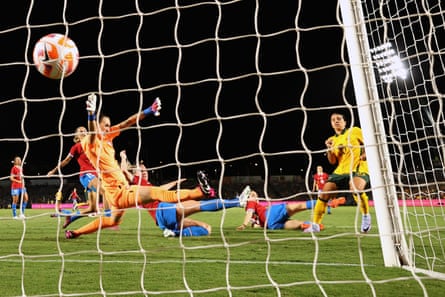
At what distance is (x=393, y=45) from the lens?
451 centimetres

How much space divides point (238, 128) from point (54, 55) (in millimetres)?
18409

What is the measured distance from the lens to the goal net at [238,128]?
270 cm

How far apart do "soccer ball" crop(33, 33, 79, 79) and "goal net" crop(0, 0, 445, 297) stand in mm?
236

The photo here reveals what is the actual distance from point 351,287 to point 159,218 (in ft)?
12.9

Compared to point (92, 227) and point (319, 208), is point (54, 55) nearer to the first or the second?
point (92, 227)

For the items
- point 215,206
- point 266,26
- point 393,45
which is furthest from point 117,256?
point 266,26

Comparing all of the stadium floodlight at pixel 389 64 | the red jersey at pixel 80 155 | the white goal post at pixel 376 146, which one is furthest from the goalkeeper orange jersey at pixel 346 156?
the red jersey at pixel 80 155

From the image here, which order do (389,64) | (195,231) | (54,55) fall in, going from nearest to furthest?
(389,64) < (54,55) < (195,231)

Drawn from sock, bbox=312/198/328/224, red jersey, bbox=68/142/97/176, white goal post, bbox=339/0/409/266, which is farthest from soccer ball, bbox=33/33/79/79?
sock, bbox=312/198/328/224

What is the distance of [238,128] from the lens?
22.2 metres

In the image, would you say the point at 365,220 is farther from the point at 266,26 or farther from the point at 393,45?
the point at 266,26

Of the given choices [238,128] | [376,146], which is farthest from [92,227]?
[238,128]

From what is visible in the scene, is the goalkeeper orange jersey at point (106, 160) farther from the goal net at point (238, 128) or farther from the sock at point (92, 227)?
the goal net at point (238, 128)

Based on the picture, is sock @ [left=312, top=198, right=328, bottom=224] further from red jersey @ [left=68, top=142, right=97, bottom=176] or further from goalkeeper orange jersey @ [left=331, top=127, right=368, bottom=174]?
red jersey @ [left=68, top=142, right=97, bottom=176]
